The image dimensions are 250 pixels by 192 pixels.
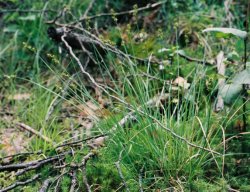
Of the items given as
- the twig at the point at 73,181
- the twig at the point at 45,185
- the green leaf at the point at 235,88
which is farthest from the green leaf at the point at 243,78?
the twig at the point at 45,185

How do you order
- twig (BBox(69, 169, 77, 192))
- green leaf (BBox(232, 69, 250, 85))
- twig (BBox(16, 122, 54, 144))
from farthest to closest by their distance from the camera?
1. twig (BBox(16, 122, 54, 144))
2. green leaf (BBox(232, 69, 250, 85))
3. twig (BBox(69, 169, 77, 192))

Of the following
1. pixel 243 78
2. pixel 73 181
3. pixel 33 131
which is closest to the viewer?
pixel 73 181

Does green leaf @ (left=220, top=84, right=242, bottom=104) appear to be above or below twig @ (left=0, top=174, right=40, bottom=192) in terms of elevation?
above

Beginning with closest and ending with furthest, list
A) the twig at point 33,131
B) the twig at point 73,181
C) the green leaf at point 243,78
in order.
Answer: the twig at point 73,181 < the green leaf at point 243,78 < the twig at point 33,131

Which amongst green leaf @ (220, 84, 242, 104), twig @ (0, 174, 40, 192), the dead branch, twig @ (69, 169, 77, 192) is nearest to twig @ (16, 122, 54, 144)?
the dead branch

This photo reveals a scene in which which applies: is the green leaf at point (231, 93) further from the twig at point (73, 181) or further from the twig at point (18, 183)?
the twig at point (18, 183)

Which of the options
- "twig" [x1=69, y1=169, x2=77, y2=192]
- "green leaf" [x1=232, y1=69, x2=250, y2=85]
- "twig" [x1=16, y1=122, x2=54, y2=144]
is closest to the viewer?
"twig" [x1=69, y1=169, x2=77, y2=192]

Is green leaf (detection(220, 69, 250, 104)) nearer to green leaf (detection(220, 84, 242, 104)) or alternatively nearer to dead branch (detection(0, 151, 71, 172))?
green leaf (detection(220, 84, 242, 104))

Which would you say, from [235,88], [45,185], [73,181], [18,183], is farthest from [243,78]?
[18,183]

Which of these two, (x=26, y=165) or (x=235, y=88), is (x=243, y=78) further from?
(x=26, y=165)

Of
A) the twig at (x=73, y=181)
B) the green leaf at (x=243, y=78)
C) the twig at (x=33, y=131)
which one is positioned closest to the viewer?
the twig at (x=73, y=181)

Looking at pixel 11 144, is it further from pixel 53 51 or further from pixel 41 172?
pixel 53 51

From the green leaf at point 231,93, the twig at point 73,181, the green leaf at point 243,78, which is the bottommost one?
the twig at point 73,181

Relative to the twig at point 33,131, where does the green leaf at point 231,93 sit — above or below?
above
